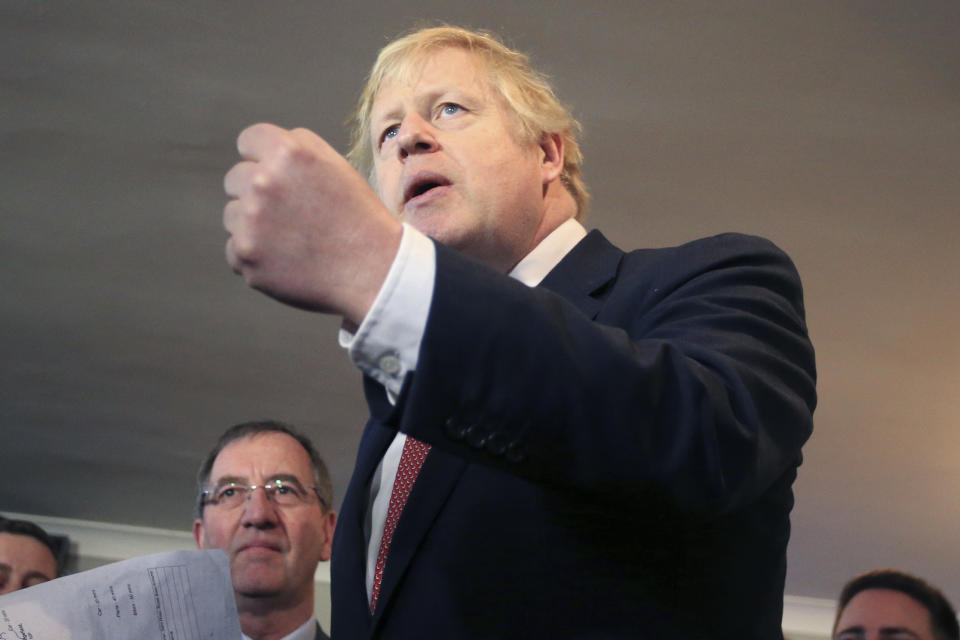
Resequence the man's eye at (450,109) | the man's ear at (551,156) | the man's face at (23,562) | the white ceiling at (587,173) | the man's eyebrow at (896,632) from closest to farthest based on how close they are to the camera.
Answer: the man's eye at (450,109), the man's ear at (551,156), the man's face at (23,562), the man's eyebrow at (896,632), the white ceiling at (587,173)

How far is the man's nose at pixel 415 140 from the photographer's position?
1.12 meters

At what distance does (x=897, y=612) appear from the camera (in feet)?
8.93

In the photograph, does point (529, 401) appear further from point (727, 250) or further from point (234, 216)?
point (727, 250)

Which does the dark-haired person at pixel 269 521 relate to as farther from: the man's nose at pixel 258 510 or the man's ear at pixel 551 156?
the man's ear at pixel 551 156

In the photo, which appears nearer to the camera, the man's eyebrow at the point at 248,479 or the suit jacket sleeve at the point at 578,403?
the suit jacket sleeve at the point at 578,403

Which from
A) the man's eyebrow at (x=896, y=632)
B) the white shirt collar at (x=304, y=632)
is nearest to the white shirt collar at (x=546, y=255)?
the white shirt collar at (x=304, y=632)

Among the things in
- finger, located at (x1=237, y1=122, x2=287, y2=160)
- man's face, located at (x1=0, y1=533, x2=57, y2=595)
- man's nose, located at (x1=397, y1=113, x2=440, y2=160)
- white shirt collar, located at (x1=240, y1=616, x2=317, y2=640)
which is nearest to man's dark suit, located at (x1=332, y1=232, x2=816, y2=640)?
finger, located at (x1=237, y1=122, x2=287, y2=160)

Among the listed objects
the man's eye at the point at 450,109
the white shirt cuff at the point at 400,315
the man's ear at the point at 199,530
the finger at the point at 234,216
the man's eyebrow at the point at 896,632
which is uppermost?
the finger at the point at 234,216

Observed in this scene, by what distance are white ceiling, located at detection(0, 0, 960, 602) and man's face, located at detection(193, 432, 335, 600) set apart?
1.21 m

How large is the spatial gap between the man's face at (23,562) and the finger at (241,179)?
211 centimetres

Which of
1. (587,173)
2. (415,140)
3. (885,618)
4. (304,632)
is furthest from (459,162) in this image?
(587,173)

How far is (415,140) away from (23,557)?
72.2 inches

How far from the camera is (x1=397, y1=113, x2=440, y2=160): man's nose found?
43.9 inches

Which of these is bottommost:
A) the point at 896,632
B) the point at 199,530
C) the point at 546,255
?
the point at 896,632
